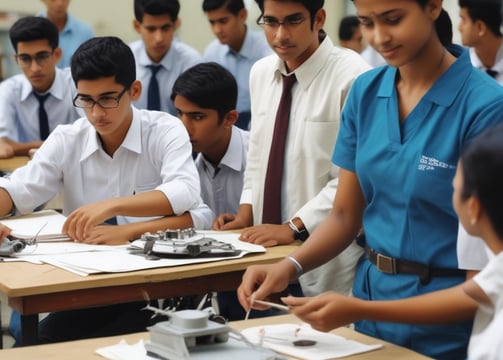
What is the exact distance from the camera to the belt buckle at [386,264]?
2002mm

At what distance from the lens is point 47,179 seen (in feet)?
10.3

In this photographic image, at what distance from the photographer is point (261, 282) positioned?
6.71 ft

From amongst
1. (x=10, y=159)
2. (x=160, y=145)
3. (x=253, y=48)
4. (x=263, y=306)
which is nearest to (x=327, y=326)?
(x=263, y=306)

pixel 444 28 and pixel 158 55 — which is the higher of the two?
pixel 158 55

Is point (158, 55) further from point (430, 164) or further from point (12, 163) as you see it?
point (430, 164)

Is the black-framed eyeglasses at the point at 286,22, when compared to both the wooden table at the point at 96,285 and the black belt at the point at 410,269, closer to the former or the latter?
the wooden table at the point at 96,285

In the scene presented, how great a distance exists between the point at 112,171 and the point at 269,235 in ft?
2.27

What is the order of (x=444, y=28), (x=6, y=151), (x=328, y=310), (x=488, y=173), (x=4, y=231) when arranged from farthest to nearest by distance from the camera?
(x=6, y=151) → (x=4, y=231) → (x=444, y=28) → (x=328, y=310) → (x=488, y=173)

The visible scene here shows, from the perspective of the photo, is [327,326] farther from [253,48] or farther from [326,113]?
[253,48]

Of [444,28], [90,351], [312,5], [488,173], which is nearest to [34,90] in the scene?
[312,5]

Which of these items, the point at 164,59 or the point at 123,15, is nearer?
the point at 164,59

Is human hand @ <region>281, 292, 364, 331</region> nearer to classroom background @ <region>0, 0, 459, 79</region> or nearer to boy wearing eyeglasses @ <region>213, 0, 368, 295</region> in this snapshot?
boy wearing eyeglasses @ <region>213, 0, 368, 295</region>

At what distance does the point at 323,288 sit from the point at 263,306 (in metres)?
0.99

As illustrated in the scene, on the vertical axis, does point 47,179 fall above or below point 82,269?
above
